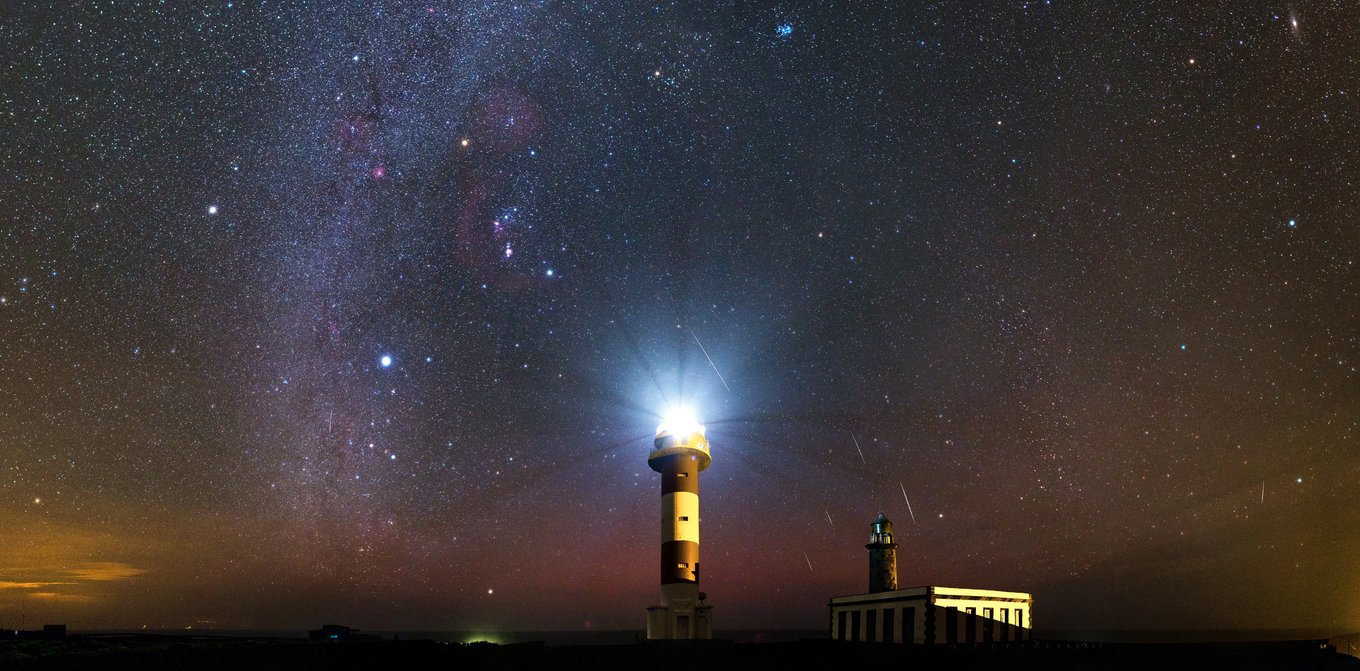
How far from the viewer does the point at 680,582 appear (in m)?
34.0

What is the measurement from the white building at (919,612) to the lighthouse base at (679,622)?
5946 millimetres

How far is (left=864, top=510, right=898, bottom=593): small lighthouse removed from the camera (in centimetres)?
3922

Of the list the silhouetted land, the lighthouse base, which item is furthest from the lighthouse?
the silhouetted land

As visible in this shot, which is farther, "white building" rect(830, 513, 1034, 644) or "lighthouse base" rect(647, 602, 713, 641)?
"lighthouse base" rect(647, 602, 713, 641)

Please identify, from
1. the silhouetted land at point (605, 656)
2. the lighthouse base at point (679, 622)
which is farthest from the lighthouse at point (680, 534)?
the silhouetted land at point (605, 656)

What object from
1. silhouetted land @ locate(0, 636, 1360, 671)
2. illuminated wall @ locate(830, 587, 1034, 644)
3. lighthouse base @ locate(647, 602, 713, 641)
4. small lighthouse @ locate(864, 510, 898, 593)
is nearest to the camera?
silhouetted land @ locate(0, 636, 1360, 671)

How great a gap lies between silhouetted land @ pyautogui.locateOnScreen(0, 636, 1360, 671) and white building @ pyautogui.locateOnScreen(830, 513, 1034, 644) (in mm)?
2951

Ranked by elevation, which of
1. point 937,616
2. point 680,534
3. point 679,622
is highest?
point 680,534

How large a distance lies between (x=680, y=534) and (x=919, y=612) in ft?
33.1

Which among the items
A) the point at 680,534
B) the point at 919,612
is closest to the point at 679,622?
the point at 680,534

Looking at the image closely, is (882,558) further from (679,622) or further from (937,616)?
(679,622)

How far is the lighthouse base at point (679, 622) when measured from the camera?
33.5 m

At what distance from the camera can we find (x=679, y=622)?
1320 inches

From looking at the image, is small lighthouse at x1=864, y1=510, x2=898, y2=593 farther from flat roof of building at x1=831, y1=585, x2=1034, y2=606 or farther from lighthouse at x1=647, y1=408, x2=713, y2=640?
lighthouse at x1=647, y1=408, x2=713, y2=640
